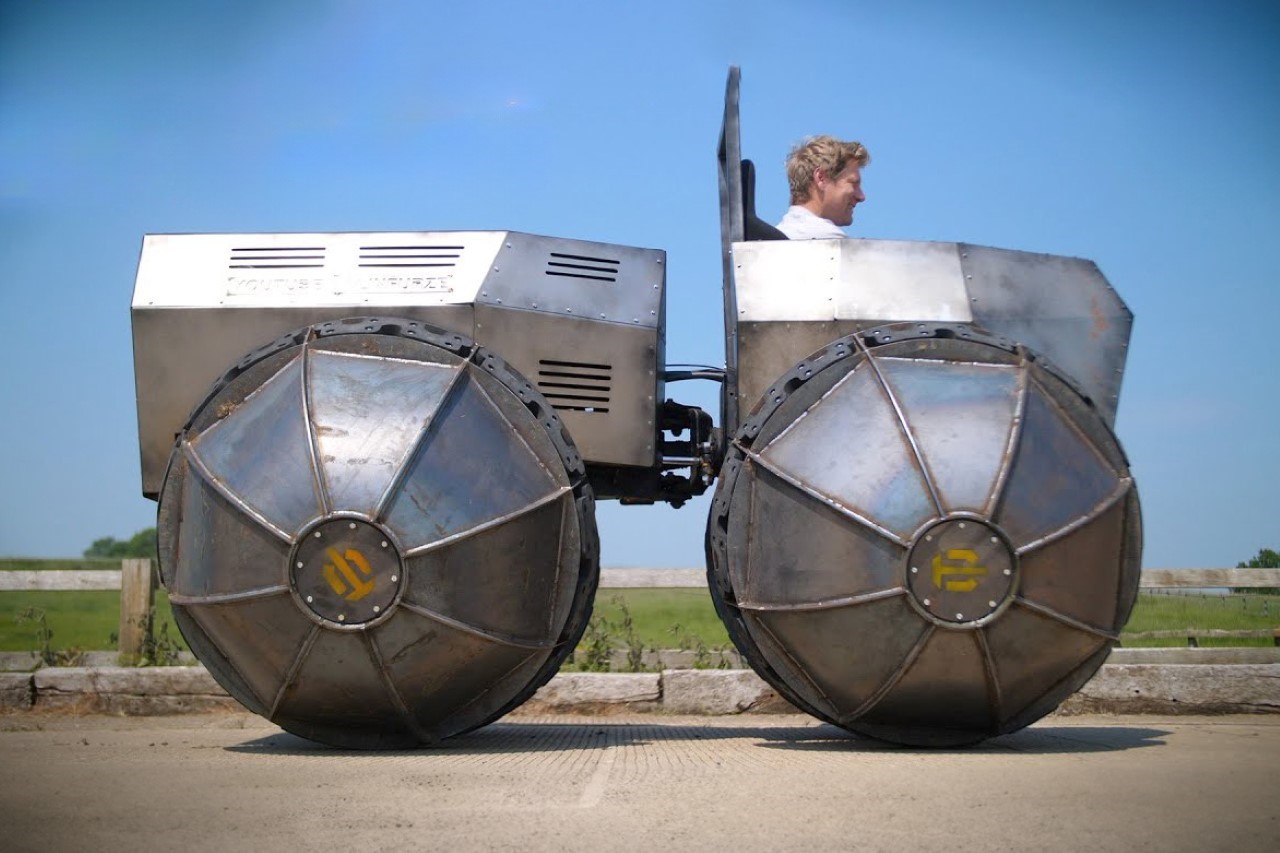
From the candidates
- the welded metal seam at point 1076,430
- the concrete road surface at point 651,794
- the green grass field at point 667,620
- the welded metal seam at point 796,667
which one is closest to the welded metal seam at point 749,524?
the welded metal seam at point 796,667

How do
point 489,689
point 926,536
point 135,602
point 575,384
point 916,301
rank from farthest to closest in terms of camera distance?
point 135,602 < point 575,384 < point 916,301 < point 489,689 < point 926,536

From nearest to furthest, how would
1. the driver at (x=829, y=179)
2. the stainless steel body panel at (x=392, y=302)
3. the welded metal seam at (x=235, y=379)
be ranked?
the welded metal seam at (x=235, y=379)
the stainless steel body panel at (x=392, y=302)
the driver at (x=829, y=179)

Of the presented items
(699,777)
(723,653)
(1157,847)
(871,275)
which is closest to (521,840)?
(699,777)

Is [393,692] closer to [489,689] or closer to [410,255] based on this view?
[489,689]

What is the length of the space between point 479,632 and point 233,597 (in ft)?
3.18

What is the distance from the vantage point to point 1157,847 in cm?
348

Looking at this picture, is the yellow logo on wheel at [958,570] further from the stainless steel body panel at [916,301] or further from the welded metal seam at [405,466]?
the welded metal seam at [405,466]

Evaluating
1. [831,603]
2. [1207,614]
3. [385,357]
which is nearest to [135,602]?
[385,357]

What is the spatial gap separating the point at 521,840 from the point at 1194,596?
7.58 metres

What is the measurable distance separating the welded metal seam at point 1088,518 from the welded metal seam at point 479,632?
6.27 feet

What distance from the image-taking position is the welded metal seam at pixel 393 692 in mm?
5117

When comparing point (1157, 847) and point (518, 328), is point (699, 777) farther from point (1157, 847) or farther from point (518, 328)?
point (518, 328)

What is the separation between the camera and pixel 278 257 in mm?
6156

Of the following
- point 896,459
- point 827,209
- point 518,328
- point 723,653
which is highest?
point 827,209
